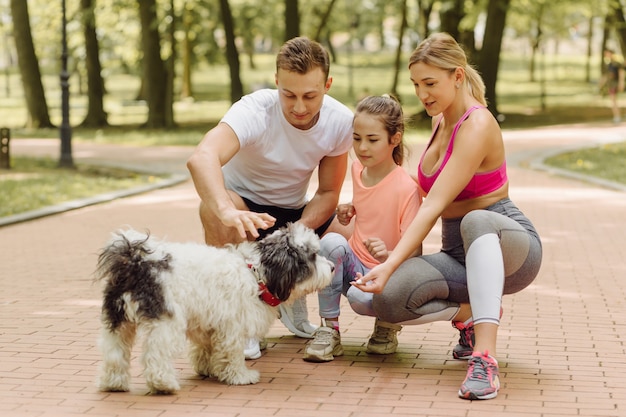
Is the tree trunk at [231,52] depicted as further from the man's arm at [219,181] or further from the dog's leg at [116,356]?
the dog's leg at [116,356]

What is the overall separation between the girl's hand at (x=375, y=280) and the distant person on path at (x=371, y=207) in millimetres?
446

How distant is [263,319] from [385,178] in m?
1.18

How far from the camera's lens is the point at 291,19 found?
28.8 m

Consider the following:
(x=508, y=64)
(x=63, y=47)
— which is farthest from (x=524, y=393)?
(x=508, y=64)

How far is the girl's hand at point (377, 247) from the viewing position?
18.0ft

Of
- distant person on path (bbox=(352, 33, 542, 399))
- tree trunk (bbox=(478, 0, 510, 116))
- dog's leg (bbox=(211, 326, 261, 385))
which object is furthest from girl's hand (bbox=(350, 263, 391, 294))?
tree trunk (bbox=(478, 0, 510, 116))

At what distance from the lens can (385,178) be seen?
5.75 metres

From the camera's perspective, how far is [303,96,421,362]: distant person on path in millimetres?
5652

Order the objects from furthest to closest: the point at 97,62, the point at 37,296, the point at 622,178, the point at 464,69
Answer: the point at 97,62, the point at 622,178, the point at 37,296, the point at 464,69

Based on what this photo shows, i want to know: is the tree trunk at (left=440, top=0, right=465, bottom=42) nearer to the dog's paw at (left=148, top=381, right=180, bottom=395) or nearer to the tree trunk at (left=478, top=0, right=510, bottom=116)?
the tree trunk at (left=478, top=0, right=510, bottom=116)

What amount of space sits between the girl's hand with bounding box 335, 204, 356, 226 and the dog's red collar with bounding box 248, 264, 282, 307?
88cm

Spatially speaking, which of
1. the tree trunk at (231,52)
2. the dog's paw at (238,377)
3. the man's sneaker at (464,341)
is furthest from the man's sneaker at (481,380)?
the tree trunk at (231,52)

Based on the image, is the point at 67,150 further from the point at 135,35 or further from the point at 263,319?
the point at 135,35

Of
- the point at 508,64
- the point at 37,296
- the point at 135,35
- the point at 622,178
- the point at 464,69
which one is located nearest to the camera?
the point at 464,69
